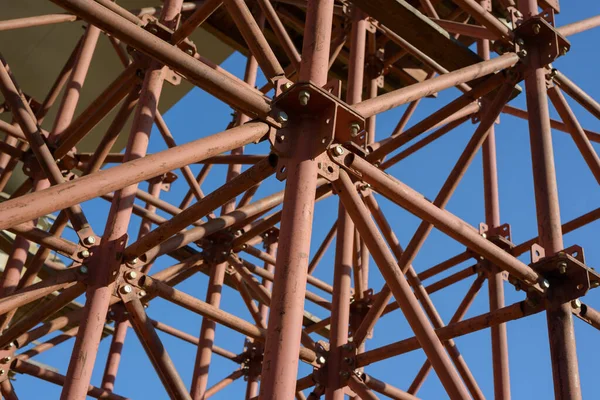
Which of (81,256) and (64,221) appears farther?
(64,221)

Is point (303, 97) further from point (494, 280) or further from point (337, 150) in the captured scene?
point (494, 280)

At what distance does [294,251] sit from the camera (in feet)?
17.5

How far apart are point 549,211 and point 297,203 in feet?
9.53

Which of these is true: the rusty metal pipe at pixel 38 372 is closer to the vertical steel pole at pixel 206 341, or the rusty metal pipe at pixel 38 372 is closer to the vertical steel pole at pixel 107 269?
the vertical steel pole at pixel 206 341

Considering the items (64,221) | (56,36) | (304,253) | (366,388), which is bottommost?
(304,253)

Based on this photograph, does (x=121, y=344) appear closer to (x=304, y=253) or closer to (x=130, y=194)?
(x=130, y=194)

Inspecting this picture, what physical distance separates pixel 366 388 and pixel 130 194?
2.70 metres

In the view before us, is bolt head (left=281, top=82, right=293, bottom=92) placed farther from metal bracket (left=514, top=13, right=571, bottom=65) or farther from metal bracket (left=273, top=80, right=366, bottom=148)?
metal bracket (left=514, top=13, right=571, bottom=65)

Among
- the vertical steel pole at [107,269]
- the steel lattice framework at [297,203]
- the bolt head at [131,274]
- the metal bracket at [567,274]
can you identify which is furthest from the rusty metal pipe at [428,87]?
the bolt head at [131,274]

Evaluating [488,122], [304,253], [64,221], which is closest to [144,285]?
[304,253]

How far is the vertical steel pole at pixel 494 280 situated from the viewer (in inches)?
360

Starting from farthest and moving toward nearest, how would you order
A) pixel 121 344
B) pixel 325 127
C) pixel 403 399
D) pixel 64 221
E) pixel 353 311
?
pixel 121 344 → pixel 353 311 → pixel 64 221 → pixel 403 399 → pixel 325 127

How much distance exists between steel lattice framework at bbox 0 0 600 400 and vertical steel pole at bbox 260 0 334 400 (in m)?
0.01

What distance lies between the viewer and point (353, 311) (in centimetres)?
1105
